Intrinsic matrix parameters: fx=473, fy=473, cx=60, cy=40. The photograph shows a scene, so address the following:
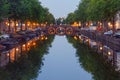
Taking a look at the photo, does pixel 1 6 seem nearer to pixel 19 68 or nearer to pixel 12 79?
pixel 19 68

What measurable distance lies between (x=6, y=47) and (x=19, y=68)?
21.2 metres

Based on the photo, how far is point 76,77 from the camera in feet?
127

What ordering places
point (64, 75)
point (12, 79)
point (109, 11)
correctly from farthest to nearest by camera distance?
point (109, 11) < point (64, 75) < point (12, 79)

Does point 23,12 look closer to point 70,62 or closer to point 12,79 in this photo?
point 70,62

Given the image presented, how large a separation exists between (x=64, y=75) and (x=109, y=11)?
48.5 m

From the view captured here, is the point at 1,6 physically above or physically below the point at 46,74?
above

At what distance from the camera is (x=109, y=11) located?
87000mm

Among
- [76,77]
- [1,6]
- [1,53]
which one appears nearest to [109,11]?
[1,6]

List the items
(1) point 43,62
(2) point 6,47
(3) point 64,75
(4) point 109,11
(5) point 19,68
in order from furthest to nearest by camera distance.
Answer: (4) point 109,11 < (2) point 6,47 < (1) point 43,62 < (5) point 19,68 < (3) point 64,75

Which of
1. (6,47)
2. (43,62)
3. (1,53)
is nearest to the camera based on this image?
(43,62)

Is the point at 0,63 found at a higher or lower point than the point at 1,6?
lower

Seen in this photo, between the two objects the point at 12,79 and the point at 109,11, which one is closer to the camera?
the point at 12,79

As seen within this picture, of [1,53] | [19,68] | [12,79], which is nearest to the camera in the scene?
[12,79]

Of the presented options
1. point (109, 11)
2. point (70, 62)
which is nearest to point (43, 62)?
point (70, 62)
